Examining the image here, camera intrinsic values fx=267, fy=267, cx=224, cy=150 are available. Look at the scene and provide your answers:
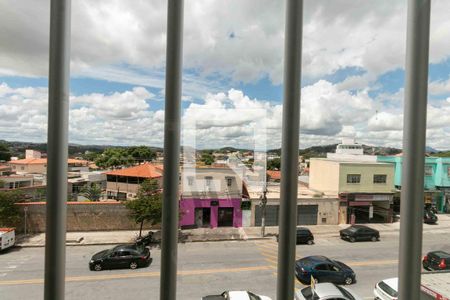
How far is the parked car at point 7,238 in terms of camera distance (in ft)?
24.2


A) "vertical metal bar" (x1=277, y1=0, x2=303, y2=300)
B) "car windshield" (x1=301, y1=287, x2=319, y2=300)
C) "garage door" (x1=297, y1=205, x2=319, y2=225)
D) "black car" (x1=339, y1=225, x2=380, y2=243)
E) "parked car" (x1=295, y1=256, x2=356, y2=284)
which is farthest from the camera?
"garage door" (x1=297, y1=205, x2=319, y2=225)

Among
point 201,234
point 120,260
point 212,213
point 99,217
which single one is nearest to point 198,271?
point 120,260

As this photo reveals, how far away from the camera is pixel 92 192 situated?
10.6 m

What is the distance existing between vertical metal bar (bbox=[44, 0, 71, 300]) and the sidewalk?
7606 mm

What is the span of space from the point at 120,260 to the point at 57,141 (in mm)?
6430

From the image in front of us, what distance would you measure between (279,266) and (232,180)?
842 cm

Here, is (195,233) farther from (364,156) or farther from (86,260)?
(364,156)

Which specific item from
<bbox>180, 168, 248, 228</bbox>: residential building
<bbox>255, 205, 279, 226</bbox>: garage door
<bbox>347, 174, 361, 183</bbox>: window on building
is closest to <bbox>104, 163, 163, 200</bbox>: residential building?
<bbox>180, 168, 248, 228</bbox>: residential building

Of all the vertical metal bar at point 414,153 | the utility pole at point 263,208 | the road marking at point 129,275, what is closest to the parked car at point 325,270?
the road marking at point 129,275

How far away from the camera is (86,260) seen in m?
6.89

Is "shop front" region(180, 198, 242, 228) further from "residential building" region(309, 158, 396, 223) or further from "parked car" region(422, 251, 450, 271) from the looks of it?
"parked car" region(422, 251, 450, 271)

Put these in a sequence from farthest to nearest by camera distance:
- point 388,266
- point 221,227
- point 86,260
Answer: point 221,227
point 86,260
point 388,266

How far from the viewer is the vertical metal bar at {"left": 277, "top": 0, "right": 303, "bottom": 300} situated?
101 cm

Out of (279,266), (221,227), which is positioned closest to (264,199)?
(221,227)
